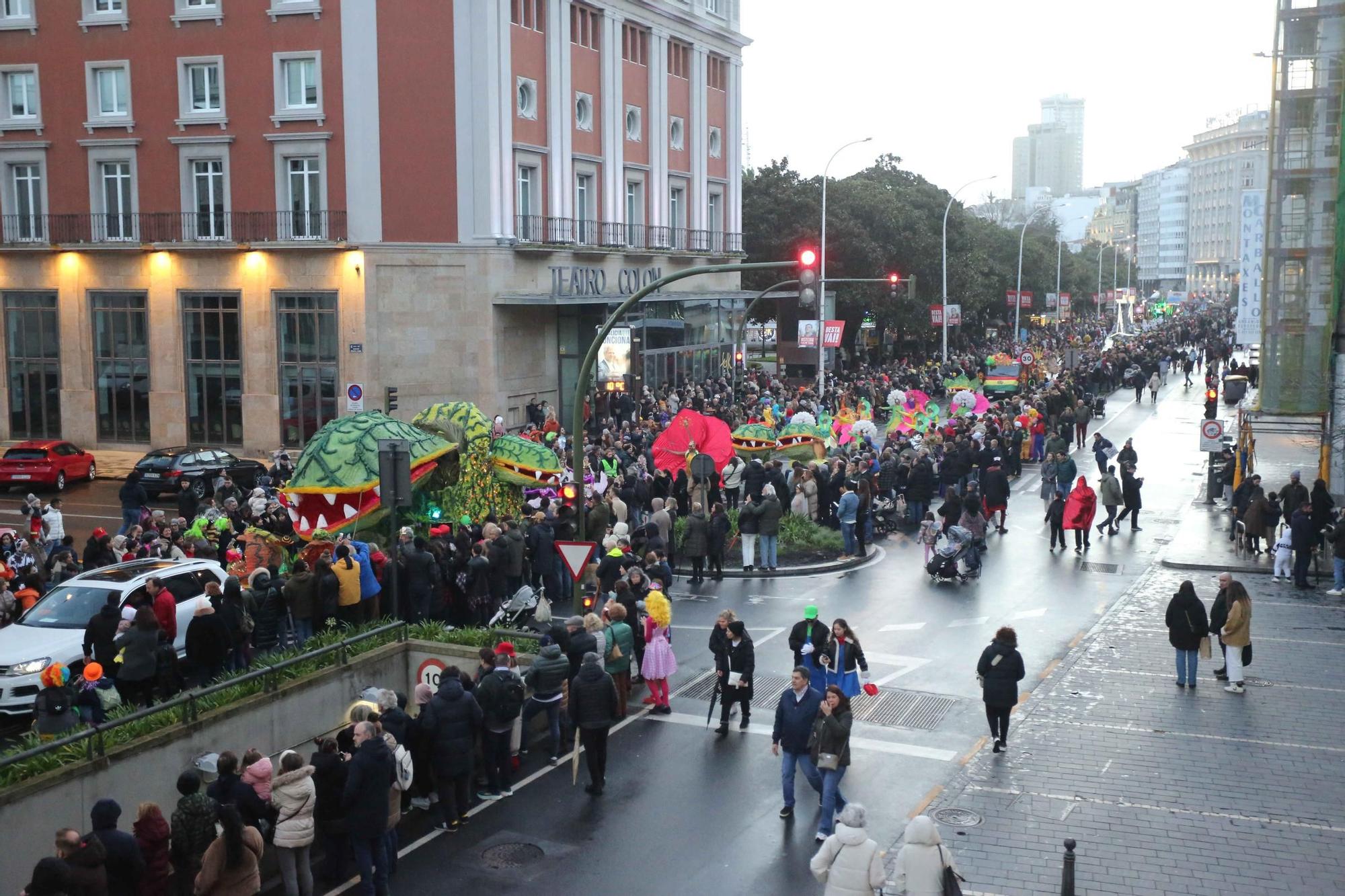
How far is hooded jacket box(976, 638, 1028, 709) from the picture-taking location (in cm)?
1436

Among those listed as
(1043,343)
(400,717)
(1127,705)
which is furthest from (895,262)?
(400,717)

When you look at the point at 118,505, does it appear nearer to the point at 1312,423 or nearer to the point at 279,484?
the point at 279,484

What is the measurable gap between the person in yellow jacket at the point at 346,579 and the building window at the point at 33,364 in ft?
97.2

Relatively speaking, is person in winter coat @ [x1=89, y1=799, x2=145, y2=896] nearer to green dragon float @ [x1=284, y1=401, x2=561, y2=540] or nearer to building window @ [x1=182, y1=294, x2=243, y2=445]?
green dragon float @ [x1=284, y1=401, x2=561, y2=540]

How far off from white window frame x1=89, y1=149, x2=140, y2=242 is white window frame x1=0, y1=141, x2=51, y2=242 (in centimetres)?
163

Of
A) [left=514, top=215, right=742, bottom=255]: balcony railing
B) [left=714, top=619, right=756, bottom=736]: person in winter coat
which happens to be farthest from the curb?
[left=514, top=215, right=742, bottom=255]: balcony railing

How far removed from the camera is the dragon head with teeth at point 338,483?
65.4ft

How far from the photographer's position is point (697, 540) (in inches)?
912

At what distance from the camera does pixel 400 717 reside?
40.5 ft

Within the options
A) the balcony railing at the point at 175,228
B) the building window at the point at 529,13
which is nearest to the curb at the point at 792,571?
the balcony railing at the point at 175,228

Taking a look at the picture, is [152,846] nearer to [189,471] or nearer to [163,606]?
[163,606]

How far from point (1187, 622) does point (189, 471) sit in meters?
24.7

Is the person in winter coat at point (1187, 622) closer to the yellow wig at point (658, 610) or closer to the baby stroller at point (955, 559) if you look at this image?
the yellow wig at point (658, 610)

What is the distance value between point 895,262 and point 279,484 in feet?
160
